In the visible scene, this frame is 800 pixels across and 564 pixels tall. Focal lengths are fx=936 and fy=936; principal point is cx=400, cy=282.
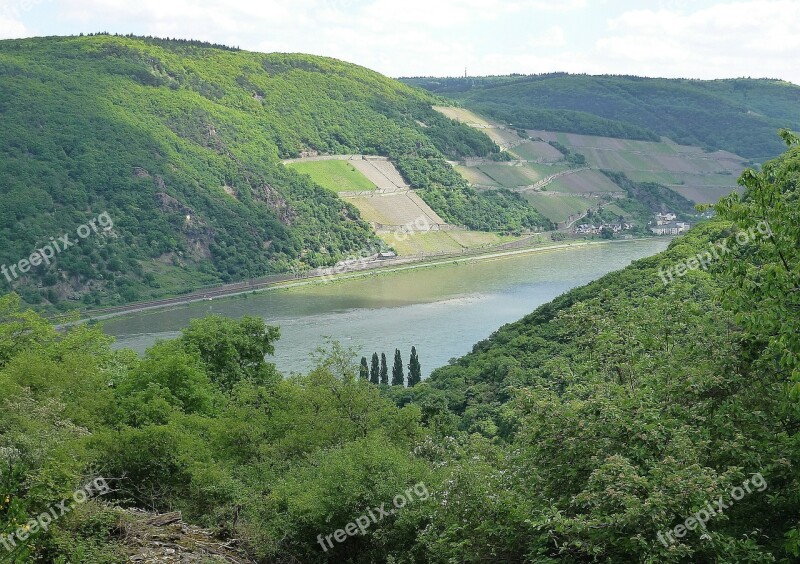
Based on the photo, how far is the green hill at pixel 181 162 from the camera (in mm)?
94938

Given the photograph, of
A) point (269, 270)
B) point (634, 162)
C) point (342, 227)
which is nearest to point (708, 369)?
point (269, 270)

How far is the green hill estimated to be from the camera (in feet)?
311

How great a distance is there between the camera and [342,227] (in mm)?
121312

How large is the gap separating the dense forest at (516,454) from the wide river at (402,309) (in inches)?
1305

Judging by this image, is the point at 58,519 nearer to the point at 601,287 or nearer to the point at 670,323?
the point at 670,323

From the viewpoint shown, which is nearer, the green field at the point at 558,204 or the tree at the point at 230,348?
the tree at the point at 230,348

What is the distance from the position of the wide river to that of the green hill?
11495 millimetres

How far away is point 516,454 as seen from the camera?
12375mm
